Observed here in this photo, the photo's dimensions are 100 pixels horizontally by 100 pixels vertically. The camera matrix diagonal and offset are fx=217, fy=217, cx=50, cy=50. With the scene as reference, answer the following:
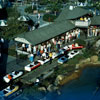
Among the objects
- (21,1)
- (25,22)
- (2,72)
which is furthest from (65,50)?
(21,1)

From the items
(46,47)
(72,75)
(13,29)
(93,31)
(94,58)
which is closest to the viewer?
(72,75)

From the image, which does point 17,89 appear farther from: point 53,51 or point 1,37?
point 1,37

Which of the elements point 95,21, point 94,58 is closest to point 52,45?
point 94,58

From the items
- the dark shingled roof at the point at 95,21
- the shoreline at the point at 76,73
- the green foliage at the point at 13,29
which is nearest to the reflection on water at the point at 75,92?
the shoreline at the point at 76,73

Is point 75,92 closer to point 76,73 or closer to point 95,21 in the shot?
point 76,73

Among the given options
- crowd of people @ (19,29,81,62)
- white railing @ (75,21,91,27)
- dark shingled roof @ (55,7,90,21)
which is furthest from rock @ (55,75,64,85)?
dark shingled roof @ (55,7,90,21)

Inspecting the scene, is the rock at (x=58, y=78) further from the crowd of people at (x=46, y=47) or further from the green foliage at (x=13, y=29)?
the green foliage at (x=13, y=29)

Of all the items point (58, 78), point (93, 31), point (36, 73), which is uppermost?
point (93, 31)
